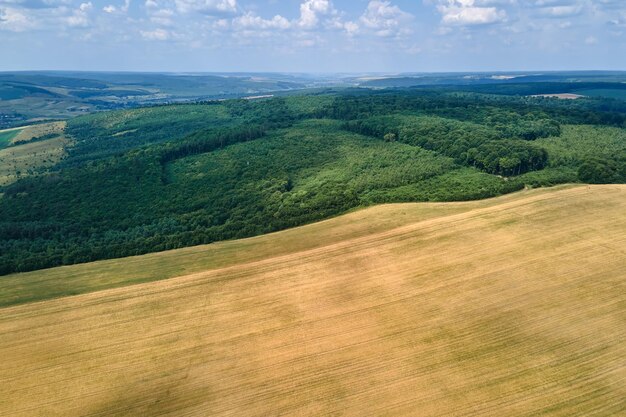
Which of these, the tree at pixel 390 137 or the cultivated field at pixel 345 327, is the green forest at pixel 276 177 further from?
the cultivated field at pixel 345 327

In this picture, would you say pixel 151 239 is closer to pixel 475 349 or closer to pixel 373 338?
pixel 373 338

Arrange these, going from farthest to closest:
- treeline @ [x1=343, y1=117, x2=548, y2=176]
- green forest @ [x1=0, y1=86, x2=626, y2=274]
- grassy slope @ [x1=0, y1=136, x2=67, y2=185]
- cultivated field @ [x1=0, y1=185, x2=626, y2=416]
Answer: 1. grassy slope @ [x1=0, y1=136, x2=67, y2=185]
2. treeline @ [x1=343, y1=117, x2=548, y2=176]
3. green forest @ [x1=0, y1=86, x2=626, y2=274]
4. cultivated field @ [x1=0, y1=185, x2=626, y2=416]

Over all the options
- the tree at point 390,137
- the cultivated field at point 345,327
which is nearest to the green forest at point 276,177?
the tree at point 390,137

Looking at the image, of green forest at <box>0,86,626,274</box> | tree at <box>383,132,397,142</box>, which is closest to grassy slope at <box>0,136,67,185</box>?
green forest at <box>0,86,626,274</box>

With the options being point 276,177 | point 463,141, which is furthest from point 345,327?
point 463,141

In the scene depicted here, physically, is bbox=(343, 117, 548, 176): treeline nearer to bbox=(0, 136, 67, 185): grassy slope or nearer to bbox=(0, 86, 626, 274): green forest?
bbox=(0, 86, 626, 274): green forest

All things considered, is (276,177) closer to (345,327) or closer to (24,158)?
(345,327)
